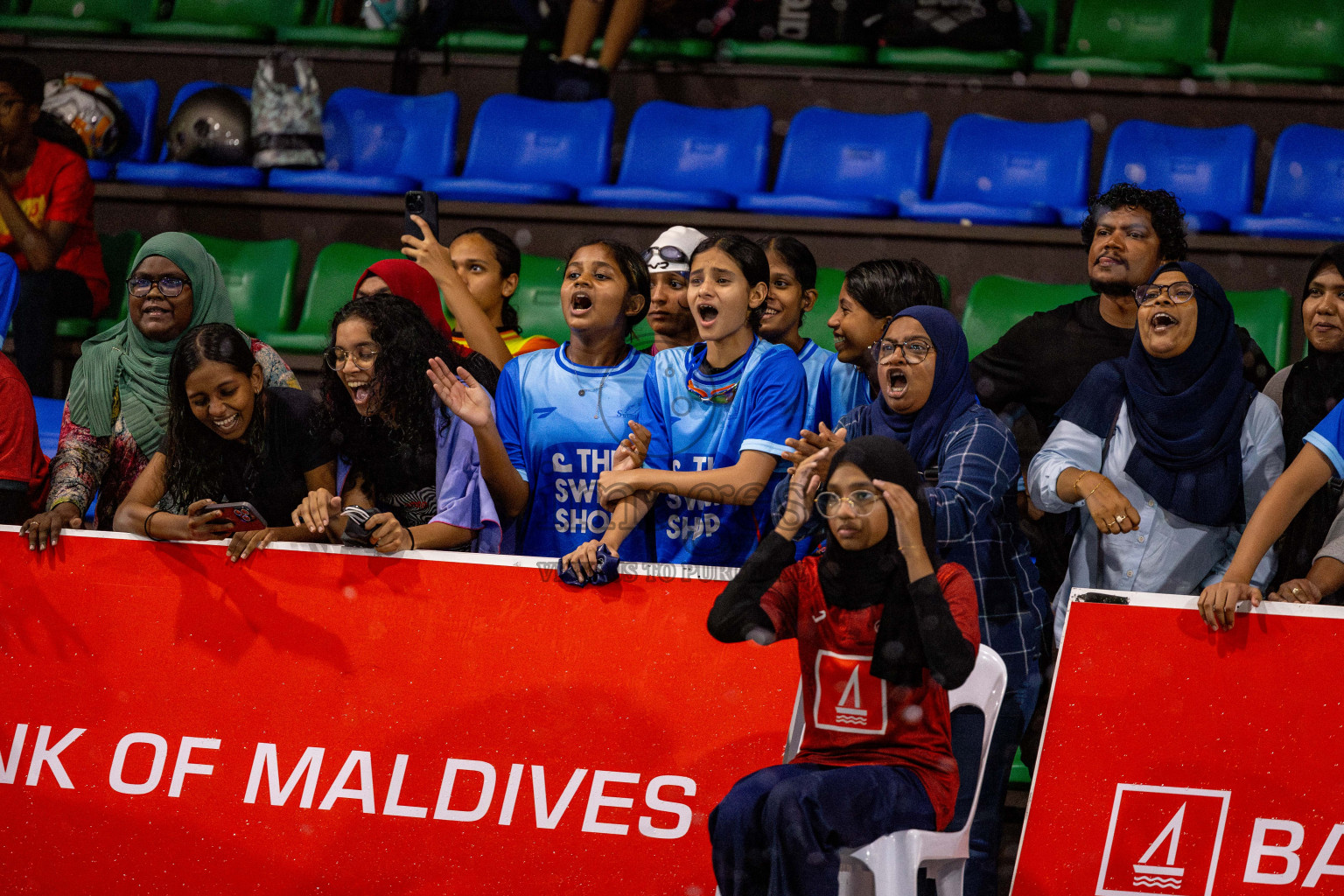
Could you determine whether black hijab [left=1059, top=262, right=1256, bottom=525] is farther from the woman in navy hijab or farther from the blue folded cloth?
the blue folded cloth

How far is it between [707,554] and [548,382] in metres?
0.69

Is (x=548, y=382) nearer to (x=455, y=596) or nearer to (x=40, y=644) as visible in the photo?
(x=455, y=596)

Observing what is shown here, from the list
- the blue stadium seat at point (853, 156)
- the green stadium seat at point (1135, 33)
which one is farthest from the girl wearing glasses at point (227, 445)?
the green stadium seat at point (1135, 33)

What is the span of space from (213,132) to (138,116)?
0.73 m

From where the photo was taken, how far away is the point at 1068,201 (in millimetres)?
6277

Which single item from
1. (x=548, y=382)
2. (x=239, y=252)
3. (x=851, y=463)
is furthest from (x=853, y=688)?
(x=239, y=252)

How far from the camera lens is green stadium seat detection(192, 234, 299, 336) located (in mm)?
6348

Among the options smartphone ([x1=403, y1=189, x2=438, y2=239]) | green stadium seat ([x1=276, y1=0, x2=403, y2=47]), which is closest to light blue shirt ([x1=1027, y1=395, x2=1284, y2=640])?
smartphone ([x1=403, y1=189, x2=438, y2=239])

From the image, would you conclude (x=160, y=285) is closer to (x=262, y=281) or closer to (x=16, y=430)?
(x=16, y=430)

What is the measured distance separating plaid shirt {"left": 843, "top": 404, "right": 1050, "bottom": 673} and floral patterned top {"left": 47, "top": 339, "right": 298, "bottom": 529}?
6.28ft

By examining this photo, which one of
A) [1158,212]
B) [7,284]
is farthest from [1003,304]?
[7,284]

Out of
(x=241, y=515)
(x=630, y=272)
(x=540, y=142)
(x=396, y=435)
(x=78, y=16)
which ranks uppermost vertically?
(x=78, y=16)

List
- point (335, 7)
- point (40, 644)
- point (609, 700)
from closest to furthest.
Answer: point (609, 700) → point (40, 644) → point (335, 7)

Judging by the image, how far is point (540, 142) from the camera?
22.6 ft
